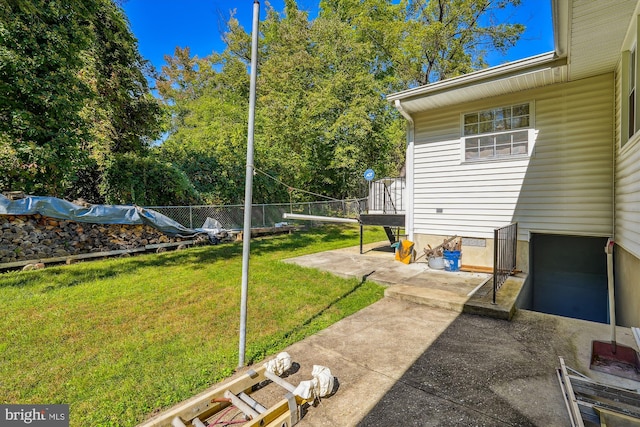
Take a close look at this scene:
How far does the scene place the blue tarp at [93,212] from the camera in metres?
6.45

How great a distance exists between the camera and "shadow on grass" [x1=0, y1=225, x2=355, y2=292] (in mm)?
5379

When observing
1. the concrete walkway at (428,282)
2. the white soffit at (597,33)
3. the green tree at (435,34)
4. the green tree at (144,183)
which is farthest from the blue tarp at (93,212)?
the green tree at (435,34)

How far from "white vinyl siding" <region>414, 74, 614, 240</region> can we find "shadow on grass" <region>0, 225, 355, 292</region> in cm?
438

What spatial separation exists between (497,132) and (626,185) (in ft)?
7.47

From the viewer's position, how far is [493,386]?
2.30 meters

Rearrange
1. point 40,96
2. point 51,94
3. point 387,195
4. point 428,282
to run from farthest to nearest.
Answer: point 387,195
point 51,94
point 40,96
point 428,282

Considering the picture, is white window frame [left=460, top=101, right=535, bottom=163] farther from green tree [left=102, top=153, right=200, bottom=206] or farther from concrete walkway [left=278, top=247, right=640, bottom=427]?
green tree [left=102, top=153, right=200, bottom=206]

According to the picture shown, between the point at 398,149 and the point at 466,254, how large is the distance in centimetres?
1579

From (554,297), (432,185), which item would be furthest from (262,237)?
(554,297)

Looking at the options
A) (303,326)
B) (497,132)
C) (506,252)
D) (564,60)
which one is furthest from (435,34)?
(303,326)

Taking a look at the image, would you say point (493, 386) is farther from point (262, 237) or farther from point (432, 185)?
point (262, 237)

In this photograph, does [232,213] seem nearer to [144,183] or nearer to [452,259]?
[144,183]

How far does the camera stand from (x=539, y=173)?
16.8 ft

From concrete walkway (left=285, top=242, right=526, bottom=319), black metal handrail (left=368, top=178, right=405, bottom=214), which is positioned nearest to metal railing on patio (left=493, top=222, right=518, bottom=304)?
concrete walkway (left=285, top=242, right=526, bottom=319)
